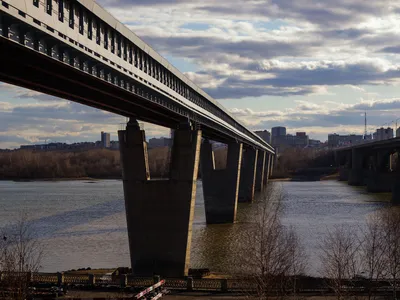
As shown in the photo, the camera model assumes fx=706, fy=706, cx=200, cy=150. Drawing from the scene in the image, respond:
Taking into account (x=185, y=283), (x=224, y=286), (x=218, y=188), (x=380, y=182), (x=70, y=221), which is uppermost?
(x=380, y=182)

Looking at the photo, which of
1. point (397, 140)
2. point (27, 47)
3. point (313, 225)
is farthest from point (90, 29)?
point (397, 140)


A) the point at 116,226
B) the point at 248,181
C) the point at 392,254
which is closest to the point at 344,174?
the point at 248,181

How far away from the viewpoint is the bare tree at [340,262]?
2338 cm

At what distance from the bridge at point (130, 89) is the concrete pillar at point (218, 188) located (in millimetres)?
10540

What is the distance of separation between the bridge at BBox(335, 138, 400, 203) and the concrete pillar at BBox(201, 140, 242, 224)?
23384 millimetres

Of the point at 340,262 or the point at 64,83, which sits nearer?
the point at 340,262

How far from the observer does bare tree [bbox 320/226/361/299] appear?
23375 millimetres

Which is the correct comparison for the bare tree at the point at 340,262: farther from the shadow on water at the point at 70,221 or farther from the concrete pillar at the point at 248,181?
the concrete pillar at the point at 248,181

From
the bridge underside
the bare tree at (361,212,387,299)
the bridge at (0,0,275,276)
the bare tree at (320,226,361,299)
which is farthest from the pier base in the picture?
the bridge underside

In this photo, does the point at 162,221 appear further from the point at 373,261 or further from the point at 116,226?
the point at 116,226

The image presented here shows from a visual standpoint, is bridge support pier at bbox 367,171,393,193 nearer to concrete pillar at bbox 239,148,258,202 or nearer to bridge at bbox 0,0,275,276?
concrete pillar at bbox 239,148,258,202

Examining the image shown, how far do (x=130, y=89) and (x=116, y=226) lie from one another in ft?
98.3

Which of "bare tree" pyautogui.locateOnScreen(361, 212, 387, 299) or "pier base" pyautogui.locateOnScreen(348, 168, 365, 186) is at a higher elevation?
"pier base" pyautogui.locateOnScreen(348, 168, 365, 186)

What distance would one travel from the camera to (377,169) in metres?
121
